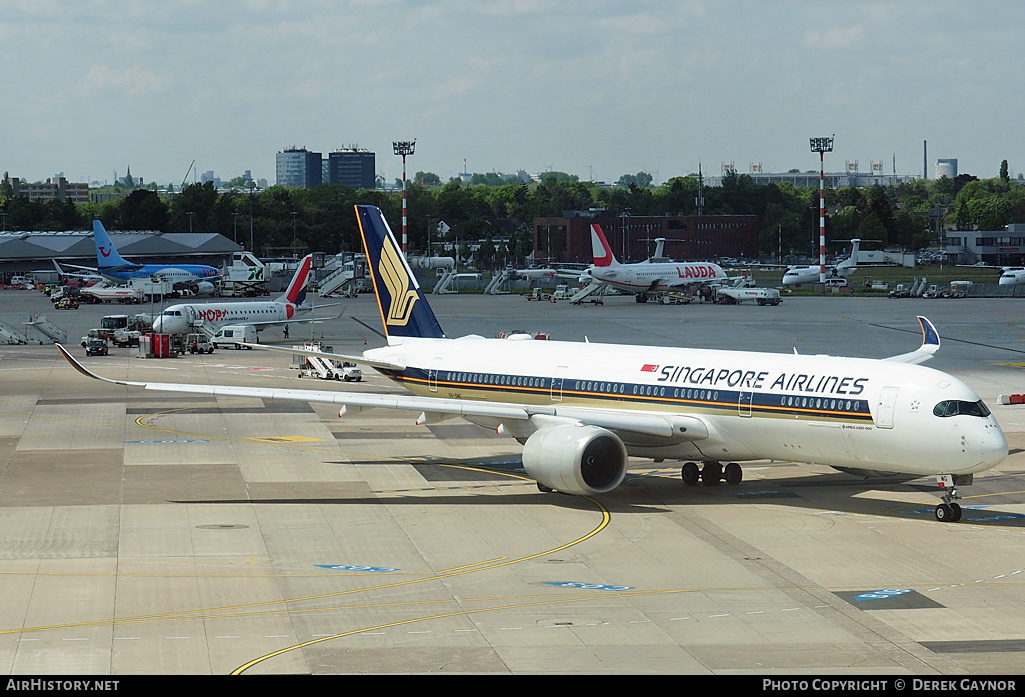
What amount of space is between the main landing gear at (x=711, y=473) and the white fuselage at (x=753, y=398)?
6.66 feet

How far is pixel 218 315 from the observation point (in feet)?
310

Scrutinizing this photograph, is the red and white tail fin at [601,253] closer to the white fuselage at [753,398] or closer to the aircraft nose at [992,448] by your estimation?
the white fuselage at [753,398]

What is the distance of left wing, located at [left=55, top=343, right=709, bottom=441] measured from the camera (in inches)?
1335

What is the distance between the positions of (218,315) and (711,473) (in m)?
65.2

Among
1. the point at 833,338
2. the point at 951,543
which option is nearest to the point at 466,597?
the point at 951,543

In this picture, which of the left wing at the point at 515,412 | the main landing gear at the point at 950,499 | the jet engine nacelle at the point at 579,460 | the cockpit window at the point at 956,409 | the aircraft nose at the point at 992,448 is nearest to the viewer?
the aircraft nose at the point at 992,448

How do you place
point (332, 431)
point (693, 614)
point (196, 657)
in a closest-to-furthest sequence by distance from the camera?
point (196, 657)
point (693, 614)
point (332, 431)

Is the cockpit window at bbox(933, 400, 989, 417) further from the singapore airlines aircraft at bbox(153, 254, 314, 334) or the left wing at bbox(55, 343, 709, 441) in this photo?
the singapore airlines aircraft at bbox(153, 254, 314, 334)

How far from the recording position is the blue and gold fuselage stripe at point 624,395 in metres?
31.6

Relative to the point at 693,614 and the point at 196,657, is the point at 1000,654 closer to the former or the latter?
the point at 693,614

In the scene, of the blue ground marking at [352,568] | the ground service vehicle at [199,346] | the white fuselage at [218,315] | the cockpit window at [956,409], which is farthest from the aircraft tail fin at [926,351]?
the white fuselage at [218,315]

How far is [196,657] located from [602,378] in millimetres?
18640

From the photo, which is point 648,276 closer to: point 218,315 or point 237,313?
point 237,313

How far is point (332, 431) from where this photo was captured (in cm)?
4884
